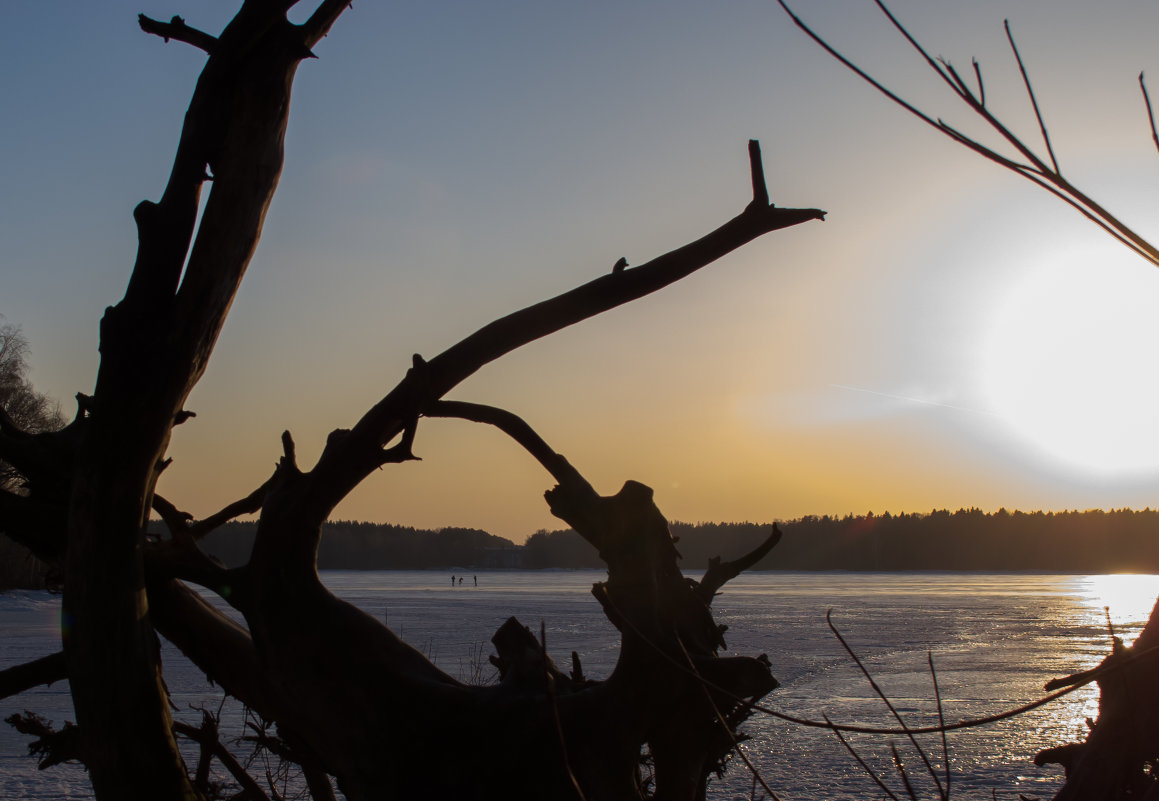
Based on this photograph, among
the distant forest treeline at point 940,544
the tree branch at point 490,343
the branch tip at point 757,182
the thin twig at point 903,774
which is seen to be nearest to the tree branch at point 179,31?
the tree branch at point 490,343

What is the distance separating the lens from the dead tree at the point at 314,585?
165 centimetres

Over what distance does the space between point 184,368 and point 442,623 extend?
2712 cm

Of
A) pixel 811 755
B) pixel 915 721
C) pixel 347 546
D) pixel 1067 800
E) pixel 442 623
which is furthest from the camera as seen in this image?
pixel 347 546

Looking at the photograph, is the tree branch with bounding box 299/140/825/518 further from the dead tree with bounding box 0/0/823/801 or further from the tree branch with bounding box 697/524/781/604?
the tree branch with bounding box 697/524/781/604

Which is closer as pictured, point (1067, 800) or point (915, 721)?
point (1067, 800)

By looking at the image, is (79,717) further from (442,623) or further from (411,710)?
(442,623)

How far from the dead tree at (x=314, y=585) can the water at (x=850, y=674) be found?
21.4 inches

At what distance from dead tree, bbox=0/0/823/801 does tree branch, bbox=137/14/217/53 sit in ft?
0.36

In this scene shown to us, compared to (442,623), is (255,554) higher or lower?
higher

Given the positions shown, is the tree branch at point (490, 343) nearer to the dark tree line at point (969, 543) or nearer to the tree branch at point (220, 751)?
the tree branch at point (220, 751)

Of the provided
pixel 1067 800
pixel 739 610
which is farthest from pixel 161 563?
pixel 739 610

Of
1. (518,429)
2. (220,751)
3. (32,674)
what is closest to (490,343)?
(518,429)

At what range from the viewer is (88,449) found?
1734 mm

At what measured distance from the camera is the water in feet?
31.5
